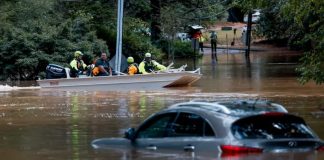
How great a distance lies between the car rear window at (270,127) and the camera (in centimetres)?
920

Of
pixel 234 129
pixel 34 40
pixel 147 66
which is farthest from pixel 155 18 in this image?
pixel 234 129

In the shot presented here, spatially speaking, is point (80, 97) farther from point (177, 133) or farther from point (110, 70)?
point (177, 133)

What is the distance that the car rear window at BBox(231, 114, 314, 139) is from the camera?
9.20 metres

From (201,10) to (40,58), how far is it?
2054 centimetres

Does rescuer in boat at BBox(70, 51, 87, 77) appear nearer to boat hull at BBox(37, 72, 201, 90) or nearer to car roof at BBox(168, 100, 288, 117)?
boat hull at BBox(37, 72, 201, 90)

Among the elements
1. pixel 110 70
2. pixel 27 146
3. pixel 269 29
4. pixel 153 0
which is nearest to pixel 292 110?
pixel 27 146

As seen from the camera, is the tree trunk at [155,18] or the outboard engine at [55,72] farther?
the tree trunk at [155,18]

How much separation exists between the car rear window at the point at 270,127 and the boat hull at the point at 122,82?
20.8 meters

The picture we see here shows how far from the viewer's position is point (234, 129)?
361 inches

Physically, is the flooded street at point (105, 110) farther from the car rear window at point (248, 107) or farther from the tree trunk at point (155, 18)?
the tree trunk at point (155, 18)

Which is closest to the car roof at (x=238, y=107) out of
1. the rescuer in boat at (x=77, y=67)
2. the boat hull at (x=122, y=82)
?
the boat hull at (x=122, y=82)

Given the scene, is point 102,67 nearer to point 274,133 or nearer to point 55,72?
point 55,72

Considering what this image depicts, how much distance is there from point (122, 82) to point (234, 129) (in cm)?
2131

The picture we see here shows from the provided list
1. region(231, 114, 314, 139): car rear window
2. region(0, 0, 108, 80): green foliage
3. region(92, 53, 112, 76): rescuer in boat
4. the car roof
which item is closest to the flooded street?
region(231, 114, 314, 139): car rear window
